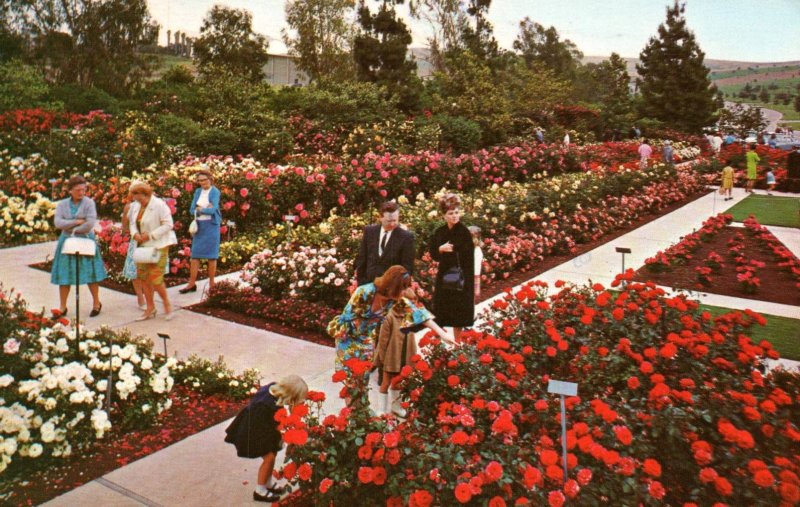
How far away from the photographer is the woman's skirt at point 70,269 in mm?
6746

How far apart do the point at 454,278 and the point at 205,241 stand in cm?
363

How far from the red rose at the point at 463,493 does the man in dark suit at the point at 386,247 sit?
2.71 m

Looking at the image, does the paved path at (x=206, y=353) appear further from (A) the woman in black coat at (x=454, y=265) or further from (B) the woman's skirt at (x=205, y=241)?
(A) the woman in black coat at (x=454, y=265)

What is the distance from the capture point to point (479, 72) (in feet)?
83.7

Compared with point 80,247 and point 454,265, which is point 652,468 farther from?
point 80,247

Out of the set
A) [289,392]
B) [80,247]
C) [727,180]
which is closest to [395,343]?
[289,392]

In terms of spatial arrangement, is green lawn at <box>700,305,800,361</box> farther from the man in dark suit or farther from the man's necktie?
the man's necktie

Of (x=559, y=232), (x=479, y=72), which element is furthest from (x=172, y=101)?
(x=559, y=232)

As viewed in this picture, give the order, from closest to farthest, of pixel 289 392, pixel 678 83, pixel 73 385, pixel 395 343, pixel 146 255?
1. pixel 289 392
2. pixel 73 385
3. pixel 395 343
4. pixel 146 255
5. pixel 678 83

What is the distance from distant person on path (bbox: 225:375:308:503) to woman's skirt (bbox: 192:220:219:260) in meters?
4.29

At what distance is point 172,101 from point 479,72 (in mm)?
12181

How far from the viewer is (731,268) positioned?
9.62m

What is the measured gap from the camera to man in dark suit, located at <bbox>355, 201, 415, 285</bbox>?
521cm

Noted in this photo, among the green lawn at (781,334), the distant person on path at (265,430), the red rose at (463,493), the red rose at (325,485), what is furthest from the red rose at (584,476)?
the green lawn at (781,334)
